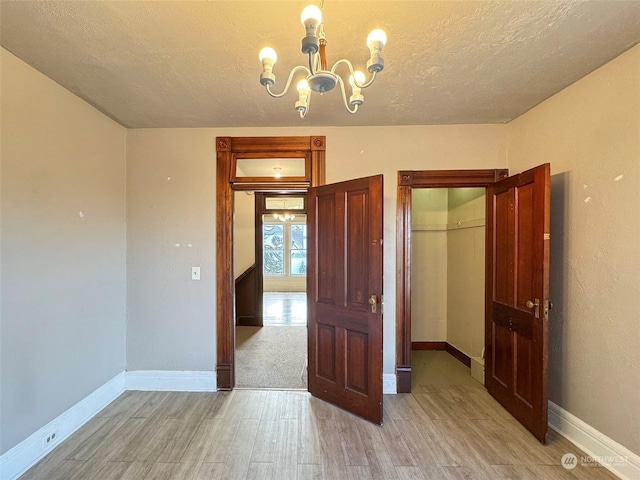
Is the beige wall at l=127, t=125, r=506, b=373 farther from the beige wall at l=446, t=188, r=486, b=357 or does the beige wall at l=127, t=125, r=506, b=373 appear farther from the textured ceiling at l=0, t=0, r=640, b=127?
the beige wall at l=446, t=188, r=486, b=357

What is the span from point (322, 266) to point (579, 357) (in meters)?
2.02

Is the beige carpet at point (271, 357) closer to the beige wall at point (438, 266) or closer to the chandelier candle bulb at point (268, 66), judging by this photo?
the beige wall at point (438, 266)

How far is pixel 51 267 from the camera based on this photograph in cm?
210

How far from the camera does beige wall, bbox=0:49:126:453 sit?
182 cm

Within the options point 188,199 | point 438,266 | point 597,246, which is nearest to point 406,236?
point 597,246

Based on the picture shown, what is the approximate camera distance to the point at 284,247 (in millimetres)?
9383

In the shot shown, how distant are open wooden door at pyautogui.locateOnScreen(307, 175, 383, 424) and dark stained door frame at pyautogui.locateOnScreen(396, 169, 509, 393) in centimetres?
57

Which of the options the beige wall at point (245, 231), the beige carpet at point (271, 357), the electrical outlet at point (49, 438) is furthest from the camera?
the beige wall at point (245, 231)

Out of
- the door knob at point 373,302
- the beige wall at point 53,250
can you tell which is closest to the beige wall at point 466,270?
the door knob at point 373,302

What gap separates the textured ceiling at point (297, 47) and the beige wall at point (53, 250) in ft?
0.96

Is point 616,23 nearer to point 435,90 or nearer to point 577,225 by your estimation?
point 435,90

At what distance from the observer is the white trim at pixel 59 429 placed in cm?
181

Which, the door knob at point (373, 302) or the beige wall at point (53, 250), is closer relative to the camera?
the beige wall at point (53, 250)

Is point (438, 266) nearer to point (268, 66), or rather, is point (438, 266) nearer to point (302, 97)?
point (302, 97)
